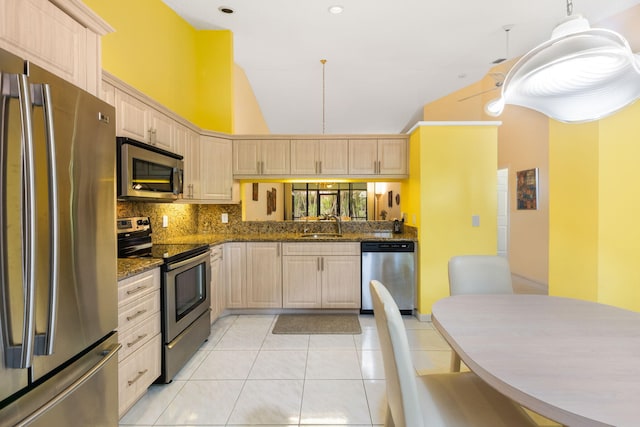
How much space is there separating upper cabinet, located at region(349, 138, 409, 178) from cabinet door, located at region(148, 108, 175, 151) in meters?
1.99

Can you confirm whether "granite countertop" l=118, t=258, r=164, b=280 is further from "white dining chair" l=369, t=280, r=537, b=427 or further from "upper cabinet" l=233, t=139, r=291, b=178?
"upper cabinet" l=233, t=139, r=291, b=178

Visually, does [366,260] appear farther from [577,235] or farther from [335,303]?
[577,235]

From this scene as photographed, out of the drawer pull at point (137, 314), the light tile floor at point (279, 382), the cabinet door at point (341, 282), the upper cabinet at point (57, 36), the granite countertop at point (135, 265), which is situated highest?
the upper cabinet at point (57, 36)

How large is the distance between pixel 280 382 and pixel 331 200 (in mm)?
6474

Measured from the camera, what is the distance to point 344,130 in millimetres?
7508

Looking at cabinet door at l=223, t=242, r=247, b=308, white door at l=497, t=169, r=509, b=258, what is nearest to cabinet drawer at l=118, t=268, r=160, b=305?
cabinet door at l=223, t=242, r=247, b=308

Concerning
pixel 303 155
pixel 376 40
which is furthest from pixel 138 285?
pixel 376 40

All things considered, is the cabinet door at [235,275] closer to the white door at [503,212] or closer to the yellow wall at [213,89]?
the yellow wall at [213,89]

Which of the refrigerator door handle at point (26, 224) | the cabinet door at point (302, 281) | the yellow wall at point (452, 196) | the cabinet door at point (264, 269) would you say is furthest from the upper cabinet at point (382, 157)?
the refrigerator door handle at point (26, 224)

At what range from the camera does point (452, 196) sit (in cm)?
329

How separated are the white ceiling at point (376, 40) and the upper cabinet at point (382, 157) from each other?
122cm

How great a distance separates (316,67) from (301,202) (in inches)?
174

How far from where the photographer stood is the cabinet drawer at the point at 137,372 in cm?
171

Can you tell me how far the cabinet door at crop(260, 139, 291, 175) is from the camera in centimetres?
369
